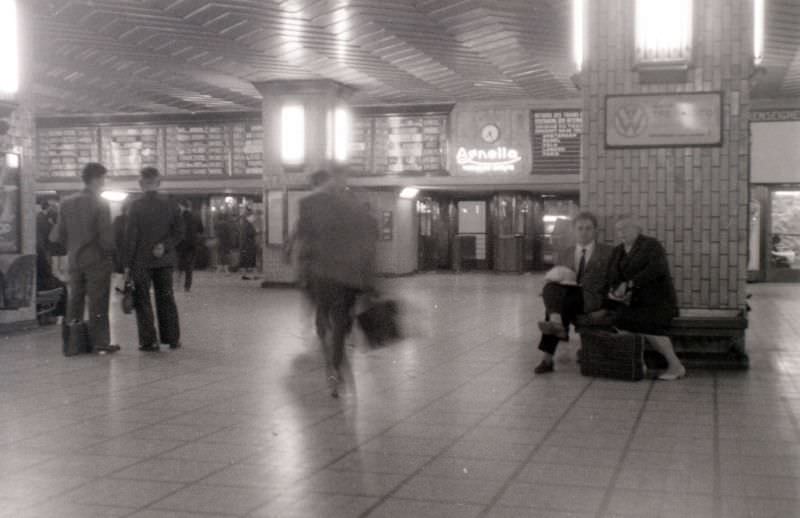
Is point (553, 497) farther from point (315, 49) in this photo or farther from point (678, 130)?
point (315, 49)

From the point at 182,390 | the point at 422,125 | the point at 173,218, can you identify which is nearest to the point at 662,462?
the point at 182,390

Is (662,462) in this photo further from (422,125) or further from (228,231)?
(228,231)

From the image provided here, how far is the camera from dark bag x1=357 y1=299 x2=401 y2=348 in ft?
22.2

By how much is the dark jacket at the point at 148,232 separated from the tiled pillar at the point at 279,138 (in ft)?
29.0

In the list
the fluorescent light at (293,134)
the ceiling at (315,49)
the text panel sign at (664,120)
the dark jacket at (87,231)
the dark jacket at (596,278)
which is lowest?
the dark jacket at (596,278)

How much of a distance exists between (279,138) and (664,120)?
37.2 feet

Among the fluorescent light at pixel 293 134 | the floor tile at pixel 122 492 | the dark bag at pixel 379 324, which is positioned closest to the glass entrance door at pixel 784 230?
the fluorescent light at pixel 293 134

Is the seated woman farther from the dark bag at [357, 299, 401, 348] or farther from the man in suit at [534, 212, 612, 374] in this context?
the dark bag at [357, 299, 401, 348]

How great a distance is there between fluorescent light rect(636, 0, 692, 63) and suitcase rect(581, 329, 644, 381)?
2380 millimetres

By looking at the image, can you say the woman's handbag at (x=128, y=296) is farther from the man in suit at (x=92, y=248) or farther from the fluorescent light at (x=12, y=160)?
the fluorescent light at (x=12, y=160)

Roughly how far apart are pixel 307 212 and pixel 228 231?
56.9 ft

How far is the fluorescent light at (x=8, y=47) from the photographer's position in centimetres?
1138

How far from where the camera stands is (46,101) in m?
20.4

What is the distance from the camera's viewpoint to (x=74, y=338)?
9.08 metres
